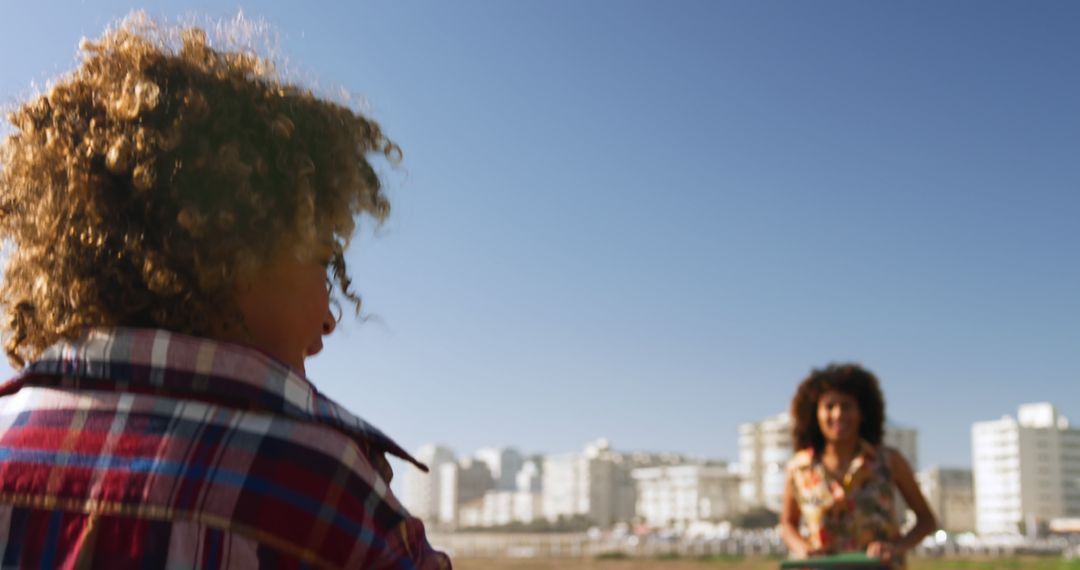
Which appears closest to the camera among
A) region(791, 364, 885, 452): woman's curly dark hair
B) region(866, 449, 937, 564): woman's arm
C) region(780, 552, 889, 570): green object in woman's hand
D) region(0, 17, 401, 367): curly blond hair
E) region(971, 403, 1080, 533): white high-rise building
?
region(0, 17, 401, 367): curly blond hair

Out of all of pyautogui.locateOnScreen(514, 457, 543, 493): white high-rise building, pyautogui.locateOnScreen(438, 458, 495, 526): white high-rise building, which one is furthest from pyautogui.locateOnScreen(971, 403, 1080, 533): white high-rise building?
pyautogui.locateOnScreen(438, 458, 495, 526): white high-rise building

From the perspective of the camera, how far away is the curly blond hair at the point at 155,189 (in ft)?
3.73

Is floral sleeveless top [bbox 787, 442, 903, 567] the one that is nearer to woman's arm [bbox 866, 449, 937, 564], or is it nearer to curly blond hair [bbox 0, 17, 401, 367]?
woman's arm [bbox 866, 449, 937, 564]

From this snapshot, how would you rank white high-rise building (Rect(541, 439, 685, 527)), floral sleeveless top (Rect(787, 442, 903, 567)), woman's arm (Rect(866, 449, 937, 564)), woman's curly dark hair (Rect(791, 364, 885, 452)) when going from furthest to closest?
Result: white high-rise building (Rect(541, 439, 685, 527)) → woman's curly dark hair (Rect(791, 364, 885, 452)) → woman's arm (Rect(866, 449, 937, 564)) → floral sleeveless top (Rect(787, 442, 903, 567))

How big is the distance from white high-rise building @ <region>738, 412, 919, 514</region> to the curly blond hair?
12775 centimetres

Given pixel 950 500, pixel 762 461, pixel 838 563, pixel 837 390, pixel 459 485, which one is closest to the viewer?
pixel 838 563

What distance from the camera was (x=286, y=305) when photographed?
1.21 metres

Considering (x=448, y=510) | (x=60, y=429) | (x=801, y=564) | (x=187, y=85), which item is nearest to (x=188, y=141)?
(x=187, y=85)

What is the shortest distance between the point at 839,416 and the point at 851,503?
0.57 meters

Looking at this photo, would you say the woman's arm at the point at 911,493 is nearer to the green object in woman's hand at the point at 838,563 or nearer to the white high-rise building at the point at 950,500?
the green object in woman's hand at the point at 838,563

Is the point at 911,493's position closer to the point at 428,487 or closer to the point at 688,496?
the point at 688,496

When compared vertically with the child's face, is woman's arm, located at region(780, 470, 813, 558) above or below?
below

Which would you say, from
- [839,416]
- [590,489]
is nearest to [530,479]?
[590,489]

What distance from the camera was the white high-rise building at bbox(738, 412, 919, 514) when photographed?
130m
